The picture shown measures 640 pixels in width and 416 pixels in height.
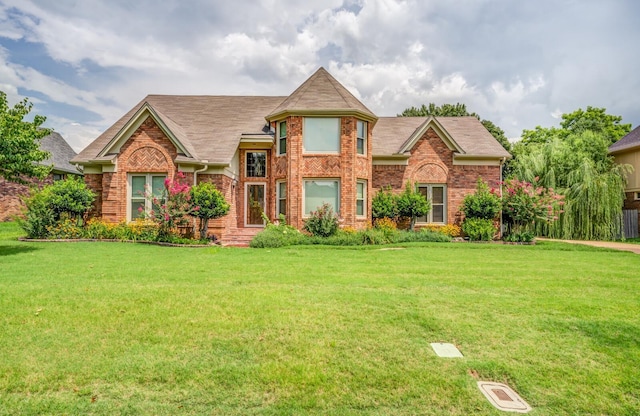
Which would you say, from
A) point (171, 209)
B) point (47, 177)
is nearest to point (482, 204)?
point (171, 209)

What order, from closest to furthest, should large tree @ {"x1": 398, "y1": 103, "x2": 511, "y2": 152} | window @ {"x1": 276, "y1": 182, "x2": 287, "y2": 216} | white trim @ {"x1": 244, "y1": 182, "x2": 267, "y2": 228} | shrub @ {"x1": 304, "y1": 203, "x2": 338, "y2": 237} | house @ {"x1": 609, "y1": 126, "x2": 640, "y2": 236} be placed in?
shrub @ {"x1": 304, "y1": 203, "x2": 338, "y2": 237} < window @ {"x1": 276, "y1": 182, "x2": 287, "y2": 216} < white trim @ {"x1": 244, "y1": 182, "x2": 267, "y2": 228} < house @ {"x1": 609, "y1": 126, "x2": 640, "y2": 236} < large tree @ {"x1": 398, "y1": 103, "x2": 511, "y2": 152}

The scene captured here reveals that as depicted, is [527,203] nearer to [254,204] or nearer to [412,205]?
[412,205]

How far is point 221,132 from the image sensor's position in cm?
1909

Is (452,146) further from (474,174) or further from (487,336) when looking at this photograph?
(487,336)

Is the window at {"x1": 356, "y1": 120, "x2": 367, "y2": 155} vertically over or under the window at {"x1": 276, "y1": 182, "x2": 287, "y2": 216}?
over

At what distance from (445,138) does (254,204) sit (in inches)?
413

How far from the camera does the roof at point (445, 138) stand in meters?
18.5

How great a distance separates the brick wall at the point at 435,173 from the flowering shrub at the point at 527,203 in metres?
1.27

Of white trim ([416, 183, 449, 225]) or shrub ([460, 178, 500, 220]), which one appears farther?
white trim ([416, 183, 449, 225])

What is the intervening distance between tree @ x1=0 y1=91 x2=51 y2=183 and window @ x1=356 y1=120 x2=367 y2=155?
1212cm

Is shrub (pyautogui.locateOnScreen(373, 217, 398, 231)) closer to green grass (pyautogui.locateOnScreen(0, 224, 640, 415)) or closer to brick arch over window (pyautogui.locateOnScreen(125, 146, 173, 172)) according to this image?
green grass (pyautogui.locateOnScreen(0, 224, 640, 415))

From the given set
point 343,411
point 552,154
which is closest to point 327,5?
point 343,411

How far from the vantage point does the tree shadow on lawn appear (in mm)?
11072

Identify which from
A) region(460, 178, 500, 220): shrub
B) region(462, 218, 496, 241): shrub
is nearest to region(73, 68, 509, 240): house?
region(460, 178, 500, 220): shrub
